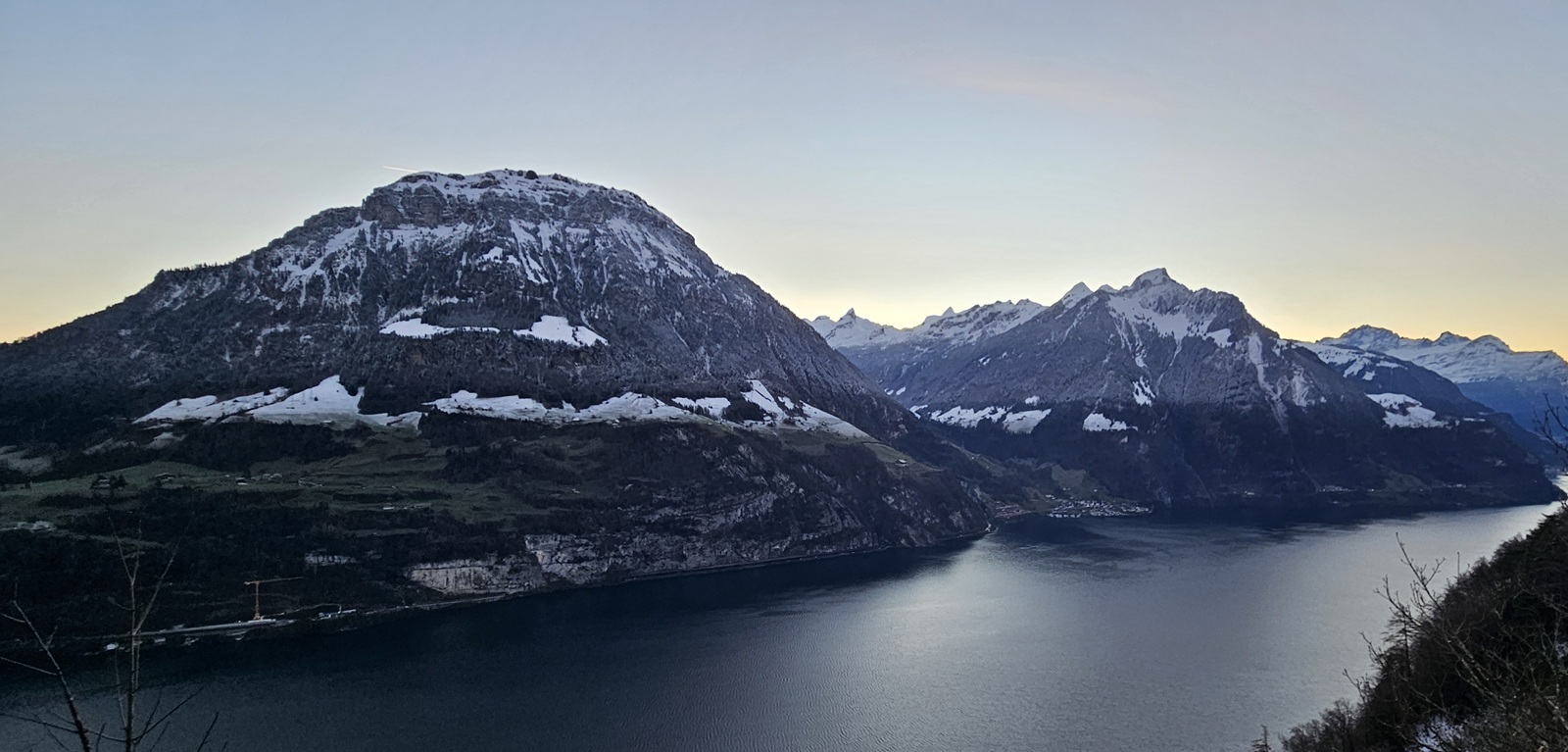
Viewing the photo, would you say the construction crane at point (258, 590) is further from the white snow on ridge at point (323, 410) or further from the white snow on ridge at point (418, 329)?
the white snow on ridge at point (418, 329)

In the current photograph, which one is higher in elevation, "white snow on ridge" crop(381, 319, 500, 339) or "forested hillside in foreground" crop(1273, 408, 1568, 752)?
"white snow on ridge" crop(381, 319, 500, 339)

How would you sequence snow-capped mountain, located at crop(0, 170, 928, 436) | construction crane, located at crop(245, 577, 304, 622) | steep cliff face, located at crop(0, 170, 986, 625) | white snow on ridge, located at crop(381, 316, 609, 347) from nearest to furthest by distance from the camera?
construction crane, located at crop(245, 577, 304, 622), steep cliff face, located at crop(0, 170, 986, 625), snow-capped mountain, located at crop(0, 170, 928, 436), white snow on ridge, located at crop(381, 316, 609, 347)

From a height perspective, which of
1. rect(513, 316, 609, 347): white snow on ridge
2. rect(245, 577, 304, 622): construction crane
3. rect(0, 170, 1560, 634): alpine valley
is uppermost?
rect(513, 316, 609, 347): white snow on ridge

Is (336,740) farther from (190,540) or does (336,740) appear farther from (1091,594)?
(1091,594)

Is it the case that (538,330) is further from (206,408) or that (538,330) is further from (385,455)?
(206,408)

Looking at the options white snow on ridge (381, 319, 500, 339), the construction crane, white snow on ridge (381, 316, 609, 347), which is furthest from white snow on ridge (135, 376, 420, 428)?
the construction crane

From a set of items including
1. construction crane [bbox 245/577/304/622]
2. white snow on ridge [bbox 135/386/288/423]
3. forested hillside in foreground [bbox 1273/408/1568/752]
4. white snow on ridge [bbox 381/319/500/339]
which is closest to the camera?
forested hillside in foreground [bbox 1273/408/1568/752]

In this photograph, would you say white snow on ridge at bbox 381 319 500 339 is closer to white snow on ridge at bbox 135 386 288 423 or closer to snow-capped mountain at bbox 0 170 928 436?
snow-capped mountain at bbox 0 170 928 436
